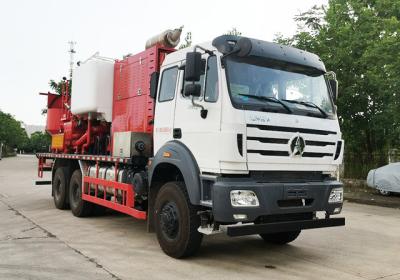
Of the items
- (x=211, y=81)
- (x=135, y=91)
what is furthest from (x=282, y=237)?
(x=135, y=91)

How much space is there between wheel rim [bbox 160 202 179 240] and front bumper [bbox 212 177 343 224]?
2.76ft

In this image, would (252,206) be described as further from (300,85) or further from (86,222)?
(86,222)

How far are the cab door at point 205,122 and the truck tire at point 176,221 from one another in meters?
0.56

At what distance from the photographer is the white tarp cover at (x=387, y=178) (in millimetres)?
13906

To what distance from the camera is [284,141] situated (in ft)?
18.0

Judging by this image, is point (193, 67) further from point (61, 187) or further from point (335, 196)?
point (61, 187)

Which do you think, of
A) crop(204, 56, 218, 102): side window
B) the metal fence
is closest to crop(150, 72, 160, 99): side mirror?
crop(204, 56, 218, 102): side window

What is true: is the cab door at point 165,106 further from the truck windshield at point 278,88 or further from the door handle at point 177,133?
the truck windshield at point 278,88

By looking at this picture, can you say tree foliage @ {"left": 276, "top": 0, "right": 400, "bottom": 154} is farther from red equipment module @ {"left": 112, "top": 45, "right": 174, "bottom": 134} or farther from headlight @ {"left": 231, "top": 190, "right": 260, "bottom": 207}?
headlight @ {"left": 231, "top": 190, "right": 260, "bottom": 207}

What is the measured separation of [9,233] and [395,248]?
248 inches

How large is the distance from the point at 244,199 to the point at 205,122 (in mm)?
1077

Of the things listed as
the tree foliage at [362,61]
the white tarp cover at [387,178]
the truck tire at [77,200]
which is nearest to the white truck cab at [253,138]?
the truck tire at [77,200]

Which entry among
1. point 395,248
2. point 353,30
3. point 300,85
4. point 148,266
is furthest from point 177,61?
point 353,30

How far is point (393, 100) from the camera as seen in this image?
13.0 m
